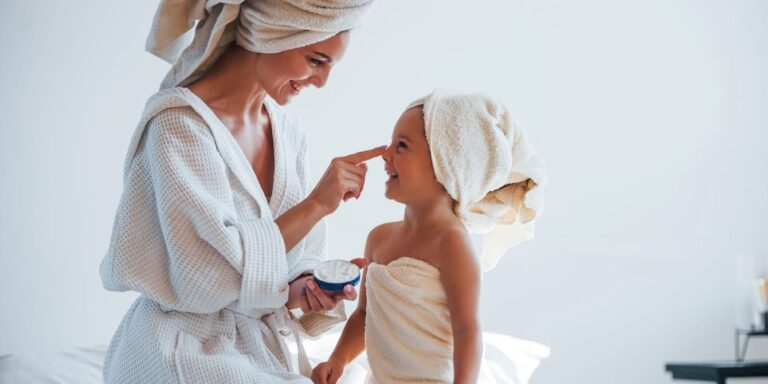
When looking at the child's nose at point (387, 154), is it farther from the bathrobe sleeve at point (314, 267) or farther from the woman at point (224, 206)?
the bathrobe sleeve at point (314, 267)

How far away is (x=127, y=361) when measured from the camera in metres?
1.53

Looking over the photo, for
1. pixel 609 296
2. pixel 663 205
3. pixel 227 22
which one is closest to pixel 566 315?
pixel 609 296

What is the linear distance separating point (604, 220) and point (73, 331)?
1.95 metres

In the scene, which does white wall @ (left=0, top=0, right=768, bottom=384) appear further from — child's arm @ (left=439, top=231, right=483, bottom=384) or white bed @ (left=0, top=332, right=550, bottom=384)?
child's arm @ (left=439, top=231, right=483, bottom=384)

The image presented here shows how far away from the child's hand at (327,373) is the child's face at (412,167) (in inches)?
12.6

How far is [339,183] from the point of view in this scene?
5.10 ft

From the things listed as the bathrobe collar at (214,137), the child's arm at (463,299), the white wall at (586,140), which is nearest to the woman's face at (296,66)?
the bathrobe collar at (214,137)

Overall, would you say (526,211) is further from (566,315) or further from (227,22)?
(566,315)

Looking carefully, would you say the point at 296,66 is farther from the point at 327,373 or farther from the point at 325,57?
the point at 327,373

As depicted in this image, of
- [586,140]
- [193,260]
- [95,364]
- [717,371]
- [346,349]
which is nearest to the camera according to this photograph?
[193,260]

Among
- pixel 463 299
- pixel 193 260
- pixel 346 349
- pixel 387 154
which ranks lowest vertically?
pixel 346 349

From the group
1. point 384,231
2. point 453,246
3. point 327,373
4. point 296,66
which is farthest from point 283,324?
point 296,66

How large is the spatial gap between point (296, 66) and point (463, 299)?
504 mm

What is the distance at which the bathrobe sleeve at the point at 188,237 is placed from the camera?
148 cm
